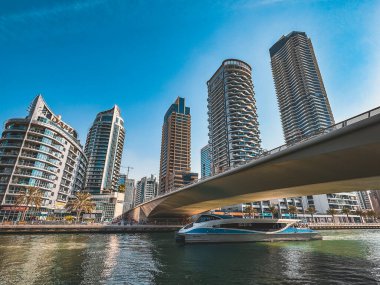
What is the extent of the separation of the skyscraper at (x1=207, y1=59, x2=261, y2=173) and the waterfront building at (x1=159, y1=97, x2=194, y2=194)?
1097 inches

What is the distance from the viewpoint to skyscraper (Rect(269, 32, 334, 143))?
5827 inches

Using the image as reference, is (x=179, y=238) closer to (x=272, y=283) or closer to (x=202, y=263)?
(x=202, y=263)

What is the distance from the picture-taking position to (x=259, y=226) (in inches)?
1374

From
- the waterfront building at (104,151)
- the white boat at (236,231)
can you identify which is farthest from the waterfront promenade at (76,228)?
the waterfront building at (104,151)

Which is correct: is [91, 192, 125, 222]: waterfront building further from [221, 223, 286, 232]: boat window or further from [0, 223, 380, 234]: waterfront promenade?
[221, 223, 286, 232]: boat window

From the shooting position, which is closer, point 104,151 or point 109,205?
point 109,205

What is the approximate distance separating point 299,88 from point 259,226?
496ft

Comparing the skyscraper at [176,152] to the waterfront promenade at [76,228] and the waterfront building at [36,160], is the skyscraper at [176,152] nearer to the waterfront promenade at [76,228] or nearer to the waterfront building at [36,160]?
the waterfront building at [36,160]

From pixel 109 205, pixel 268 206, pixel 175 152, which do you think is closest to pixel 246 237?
pixel 268 206

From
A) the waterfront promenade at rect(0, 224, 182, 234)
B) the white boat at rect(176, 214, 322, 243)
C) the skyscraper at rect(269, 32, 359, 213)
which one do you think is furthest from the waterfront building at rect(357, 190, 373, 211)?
the waterfront promenade at rect(0, 224, 182, 234)

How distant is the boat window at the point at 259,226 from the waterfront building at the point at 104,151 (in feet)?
331

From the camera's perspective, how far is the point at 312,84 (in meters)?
157

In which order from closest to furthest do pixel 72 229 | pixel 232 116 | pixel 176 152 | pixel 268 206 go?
1. pixel 72 229
2. pixel 268 206
3. pixel 232 116
4. pixel 176 152

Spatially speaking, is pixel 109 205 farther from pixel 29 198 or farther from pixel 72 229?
pixel 72 229
